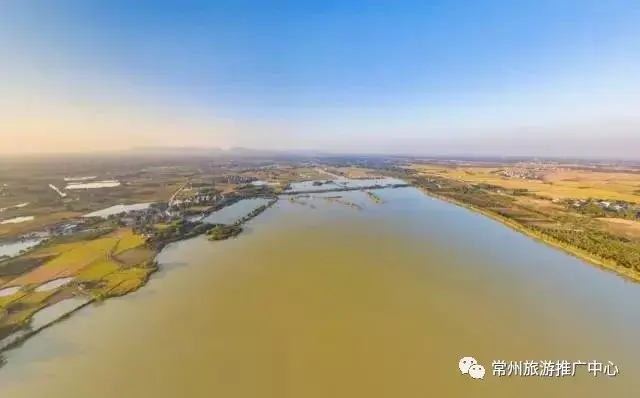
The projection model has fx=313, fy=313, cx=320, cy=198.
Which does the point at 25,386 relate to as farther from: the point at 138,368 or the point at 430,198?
the point at 430,198

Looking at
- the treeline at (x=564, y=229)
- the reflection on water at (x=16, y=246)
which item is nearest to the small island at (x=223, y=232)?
the reflection on water at (x=16, y=246)

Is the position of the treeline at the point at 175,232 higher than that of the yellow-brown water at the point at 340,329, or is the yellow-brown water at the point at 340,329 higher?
the treeline at the point at 175,232

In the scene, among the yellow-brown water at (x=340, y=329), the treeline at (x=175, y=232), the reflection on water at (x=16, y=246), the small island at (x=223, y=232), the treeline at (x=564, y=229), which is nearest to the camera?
the yellow-brown water at (x=340, y=329)

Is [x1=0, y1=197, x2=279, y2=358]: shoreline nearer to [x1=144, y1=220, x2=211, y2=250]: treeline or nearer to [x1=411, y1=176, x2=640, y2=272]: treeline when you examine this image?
[x1=144, y1=220, x2=211, y2=250]: treeline

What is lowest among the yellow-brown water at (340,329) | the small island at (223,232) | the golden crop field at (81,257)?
the yellow-brown water at (340,329)

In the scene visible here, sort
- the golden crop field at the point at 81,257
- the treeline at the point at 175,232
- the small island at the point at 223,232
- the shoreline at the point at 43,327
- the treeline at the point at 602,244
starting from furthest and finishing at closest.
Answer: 1. the small island at the point at 223,232
2. the treeline at the point at 175,232
3. the treeline at the point at 602,244
4. the golden crop field at the point at 81,257
5. the shoreline at the point at 43,327

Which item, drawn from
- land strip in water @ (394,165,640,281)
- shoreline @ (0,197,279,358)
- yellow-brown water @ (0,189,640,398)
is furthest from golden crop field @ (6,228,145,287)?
land strip in water @ (394,165,640,281)

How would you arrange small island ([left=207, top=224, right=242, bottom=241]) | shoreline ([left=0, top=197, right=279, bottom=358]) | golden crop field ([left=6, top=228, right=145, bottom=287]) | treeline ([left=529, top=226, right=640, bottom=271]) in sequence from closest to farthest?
shoreline ([left=0, top=197, right=279, bottom=358]) < golden crop field ([left=6, top=228, right=145, bottom=287]) < treeline ([left=529, top=226, right=640, bottom=271]) < small island ([left=207, top=224, right=242, bottom=241])

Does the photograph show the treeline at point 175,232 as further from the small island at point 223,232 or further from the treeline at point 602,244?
the treeline at point 602,244

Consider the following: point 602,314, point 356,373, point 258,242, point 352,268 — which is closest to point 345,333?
point 356,373
